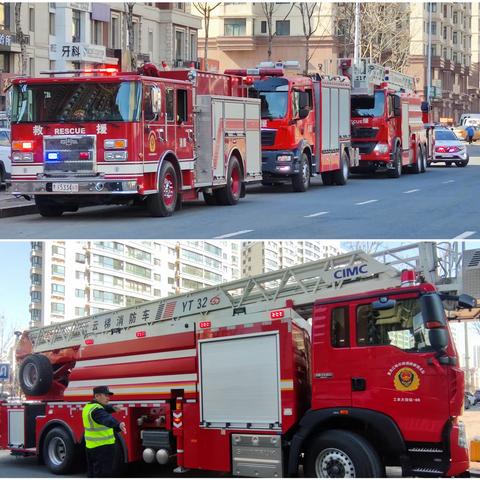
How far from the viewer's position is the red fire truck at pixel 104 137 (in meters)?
21.0

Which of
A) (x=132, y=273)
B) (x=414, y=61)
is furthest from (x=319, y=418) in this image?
(x=414, y=61)

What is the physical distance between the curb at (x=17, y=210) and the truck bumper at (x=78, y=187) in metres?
2.11

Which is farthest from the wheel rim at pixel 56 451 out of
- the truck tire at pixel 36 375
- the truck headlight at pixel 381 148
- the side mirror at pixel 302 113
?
the truck headlight at pixel 381 148

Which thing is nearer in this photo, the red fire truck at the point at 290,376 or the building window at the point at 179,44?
the red fire truck at the point at 290,376

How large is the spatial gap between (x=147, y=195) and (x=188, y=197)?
6.31ft

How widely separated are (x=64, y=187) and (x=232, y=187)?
594 cm

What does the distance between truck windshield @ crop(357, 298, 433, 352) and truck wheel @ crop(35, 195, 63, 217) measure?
39.6 feet

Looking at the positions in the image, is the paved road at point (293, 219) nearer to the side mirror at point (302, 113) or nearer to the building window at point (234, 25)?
the side mirror at point (302, 113)

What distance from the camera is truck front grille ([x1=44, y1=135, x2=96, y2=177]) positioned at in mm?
21203

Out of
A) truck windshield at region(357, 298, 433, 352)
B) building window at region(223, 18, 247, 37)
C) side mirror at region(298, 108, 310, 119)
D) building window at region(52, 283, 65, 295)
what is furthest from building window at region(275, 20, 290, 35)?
truck windshield at region(357, 298, 433, 352)

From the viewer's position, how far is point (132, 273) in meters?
96.1

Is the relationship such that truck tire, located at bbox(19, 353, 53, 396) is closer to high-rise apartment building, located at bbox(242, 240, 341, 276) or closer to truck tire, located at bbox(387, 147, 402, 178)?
truck tire, located at bbox(387, 147, 402, 178)

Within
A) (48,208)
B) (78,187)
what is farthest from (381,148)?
(78,187)

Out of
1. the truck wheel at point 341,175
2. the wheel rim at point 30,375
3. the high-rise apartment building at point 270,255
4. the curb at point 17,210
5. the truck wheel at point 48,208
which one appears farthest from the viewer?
the high-rise apartment building at point 270,255
